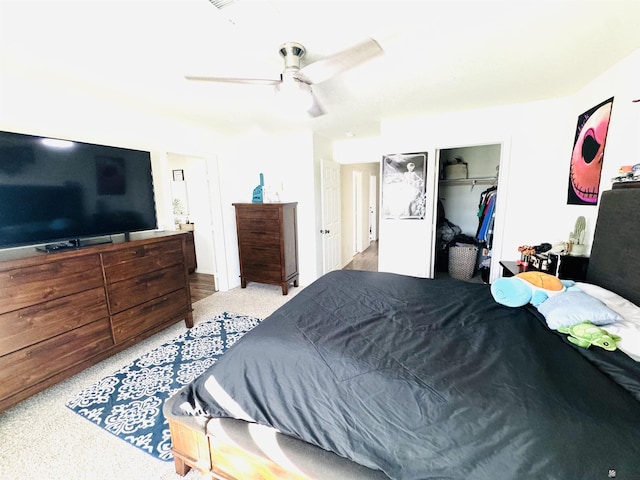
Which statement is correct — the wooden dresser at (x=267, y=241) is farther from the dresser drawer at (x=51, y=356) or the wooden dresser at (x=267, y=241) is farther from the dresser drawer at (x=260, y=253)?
the dresser drawer at (x=51, y=356)

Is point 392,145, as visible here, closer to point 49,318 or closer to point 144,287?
point 144,287

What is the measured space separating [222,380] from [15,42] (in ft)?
7.63

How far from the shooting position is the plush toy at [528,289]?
1.57m

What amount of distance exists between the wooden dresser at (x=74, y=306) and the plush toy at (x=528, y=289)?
2.86 m

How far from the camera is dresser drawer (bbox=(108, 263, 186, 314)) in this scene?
217cm

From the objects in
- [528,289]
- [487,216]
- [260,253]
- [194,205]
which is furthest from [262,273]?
[487,216]

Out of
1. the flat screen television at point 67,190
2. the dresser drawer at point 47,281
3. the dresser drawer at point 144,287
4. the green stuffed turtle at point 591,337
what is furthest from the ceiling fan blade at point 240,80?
the green stuffed turtle at point 591,337

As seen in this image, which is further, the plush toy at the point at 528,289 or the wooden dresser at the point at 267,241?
the wooden dresser at the point at 267,241

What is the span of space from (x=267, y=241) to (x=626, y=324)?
3403mm

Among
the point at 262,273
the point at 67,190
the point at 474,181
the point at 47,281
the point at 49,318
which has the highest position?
the point at 474,181

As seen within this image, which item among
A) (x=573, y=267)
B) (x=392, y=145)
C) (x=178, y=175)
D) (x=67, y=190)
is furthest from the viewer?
(x=178, y=175)

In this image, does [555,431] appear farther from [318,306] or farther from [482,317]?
[318,306]

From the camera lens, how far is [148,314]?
2434 millimetres

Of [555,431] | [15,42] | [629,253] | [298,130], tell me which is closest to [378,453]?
[555,431]
